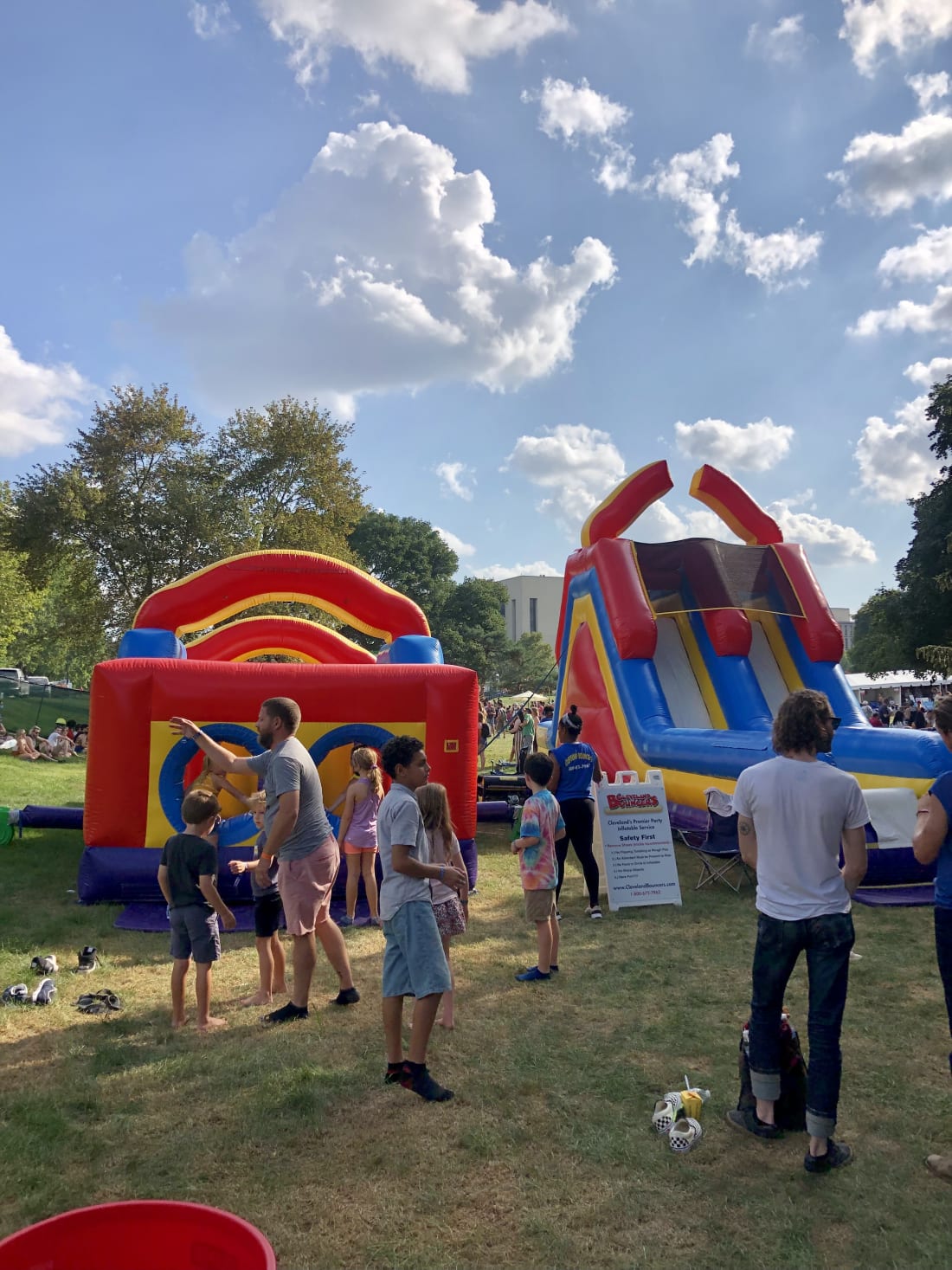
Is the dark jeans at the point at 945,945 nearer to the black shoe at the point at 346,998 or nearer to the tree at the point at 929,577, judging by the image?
the black shoe at the point at 346,998

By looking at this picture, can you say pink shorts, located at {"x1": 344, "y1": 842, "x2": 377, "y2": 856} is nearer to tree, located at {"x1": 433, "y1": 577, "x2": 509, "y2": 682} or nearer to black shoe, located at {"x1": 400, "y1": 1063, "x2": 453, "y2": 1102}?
black shoe, located at {"x1": 400, "y1": 1063, "x2": 453, "y2": 1102}

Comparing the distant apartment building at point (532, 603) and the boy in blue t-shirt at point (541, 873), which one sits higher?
the distant apartment building at point (532, 603)

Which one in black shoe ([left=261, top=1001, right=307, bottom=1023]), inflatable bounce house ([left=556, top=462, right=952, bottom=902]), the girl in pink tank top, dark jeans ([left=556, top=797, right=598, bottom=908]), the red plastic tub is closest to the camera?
the red plastic tub

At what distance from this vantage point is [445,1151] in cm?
320

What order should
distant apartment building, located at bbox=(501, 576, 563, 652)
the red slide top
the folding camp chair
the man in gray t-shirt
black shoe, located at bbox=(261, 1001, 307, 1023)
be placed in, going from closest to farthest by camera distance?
the man in gray t-shirt, black shoe, located at bbox=(261, 1001, 307, 1023), the folding camp chair, the red slide top, distant apartment building, located at bbox=(501, 576, 563, 652)

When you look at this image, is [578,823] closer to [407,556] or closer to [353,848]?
[353,848]

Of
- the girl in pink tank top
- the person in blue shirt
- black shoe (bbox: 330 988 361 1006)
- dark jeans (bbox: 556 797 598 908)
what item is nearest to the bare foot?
black shoe (bbox: 330 988 361 1006)

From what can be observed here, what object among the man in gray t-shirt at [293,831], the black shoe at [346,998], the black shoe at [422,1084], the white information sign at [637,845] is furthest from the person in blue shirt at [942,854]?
the white information sign at [637,845]

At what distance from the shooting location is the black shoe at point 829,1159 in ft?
9.90

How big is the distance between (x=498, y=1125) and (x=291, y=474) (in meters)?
22.8

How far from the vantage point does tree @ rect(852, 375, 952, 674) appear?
25062 millimetres

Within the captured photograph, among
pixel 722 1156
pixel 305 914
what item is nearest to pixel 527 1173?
pixel 722 1156

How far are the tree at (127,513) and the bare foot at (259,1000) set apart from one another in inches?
730

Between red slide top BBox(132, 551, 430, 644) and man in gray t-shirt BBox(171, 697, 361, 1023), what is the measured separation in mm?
3972
